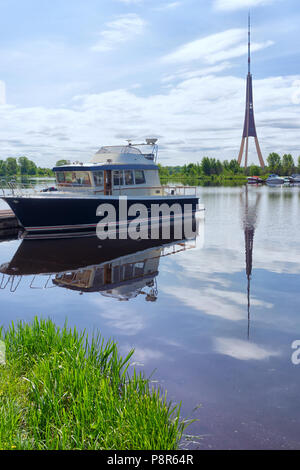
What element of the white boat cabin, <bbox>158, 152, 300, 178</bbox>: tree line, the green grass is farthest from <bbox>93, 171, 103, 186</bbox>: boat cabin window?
<bbox>158, 152, 300, 178</bbox>: tree line

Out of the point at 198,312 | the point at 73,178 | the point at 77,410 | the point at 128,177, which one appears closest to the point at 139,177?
the point at 128,177

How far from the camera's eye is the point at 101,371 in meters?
6.61

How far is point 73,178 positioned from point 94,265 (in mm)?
10041

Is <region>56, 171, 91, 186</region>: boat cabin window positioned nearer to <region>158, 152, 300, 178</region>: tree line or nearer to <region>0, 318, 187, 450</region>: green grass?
<region>0, 318, 187, 450</region>: green grass

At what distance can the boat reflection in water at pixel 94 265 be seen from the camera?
13.7 m

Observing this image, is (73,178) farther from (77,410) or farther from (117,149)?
(77,410)

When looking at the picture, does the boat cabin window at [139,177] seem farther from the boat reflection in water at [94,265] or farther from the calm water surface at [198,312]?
the calm water surface at [198,312]

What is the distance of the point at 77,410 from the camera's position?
17.0 feet

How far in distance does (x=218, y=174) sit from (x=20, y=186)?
142849mm

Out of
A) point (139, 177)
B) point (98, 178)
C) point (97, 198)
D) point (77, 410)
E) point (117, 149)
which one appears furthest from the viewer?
point (117, 149)

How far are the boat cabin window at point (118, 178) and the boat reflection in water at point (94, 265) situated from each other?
4.07m

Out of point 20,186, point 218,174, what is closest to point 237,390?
point 20,186

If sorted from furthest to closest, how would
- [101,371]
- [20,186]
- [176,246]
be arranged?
[20,186], [176,246], [101,371]
